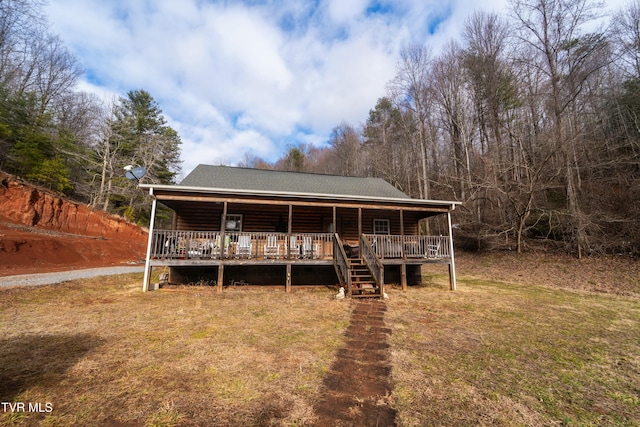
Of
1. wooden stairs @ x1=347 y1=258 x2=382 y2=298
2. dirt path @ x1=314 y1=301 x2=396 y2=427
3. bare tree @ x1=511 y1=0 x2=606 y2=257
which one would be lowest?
dirt path @ x1=314 y1=301 x2=396 y2=427

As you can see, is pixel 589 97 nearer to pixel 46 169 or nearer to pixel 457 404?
Answer: pixel 457 404

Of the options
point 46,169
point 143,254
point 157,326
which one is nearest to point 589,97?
point 157,326

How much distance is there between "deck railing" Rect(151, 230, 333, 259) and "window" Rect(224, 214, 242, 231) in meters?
1.31

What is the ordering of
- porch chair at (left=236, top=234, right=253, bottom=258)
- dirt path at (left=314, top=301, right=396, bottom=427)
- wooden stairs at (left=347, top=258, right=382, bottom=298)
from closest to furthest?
1. dirt path at (left=314, top=301, right=396, bottom=427)
2. wooden stairs at (left=347, top=258, right=382, bottom=298)
3. porch chair at (left=236, top=234, right=253, bottom=258)

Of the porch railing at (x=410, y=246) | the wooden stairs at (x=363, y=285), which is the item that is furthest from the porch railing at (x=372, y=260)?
the porch railing at (x=410, y=246)

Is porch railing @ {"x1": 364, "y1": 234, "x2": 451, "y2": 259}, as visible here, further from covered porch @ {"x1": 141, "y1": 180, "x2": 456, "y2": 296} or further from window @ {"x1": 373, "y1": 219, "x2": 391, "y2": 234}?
A: window @ {"x1": 373, "y1": 219, "x2": 391, "y2": 234}

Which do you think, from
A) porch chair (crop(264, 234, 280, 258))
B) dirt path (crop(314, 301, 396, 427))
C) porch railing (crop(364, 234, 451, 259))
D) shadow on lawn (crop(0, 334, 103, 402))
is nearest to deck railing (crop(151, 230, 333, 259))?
porch chair (crop(264, 234, 280, 258))

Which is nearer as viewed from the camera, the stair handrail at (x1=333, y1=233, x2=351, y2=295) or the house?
the stair handrail at (x1=333, y1=233, x2=351, y2=295)

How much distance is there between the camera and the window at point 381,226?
1391 centimetres

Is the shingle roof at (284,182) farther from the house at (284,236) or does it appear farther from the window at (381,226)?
the window at (381,226)

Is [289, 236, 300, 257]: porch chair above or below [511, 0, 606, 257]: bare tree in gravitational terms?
below

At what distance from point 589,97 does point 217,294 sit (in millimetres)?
26099

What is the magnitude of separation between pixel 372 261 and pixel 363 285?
96cm

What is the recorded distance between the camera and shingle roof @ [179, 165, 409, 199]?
1229 cm
